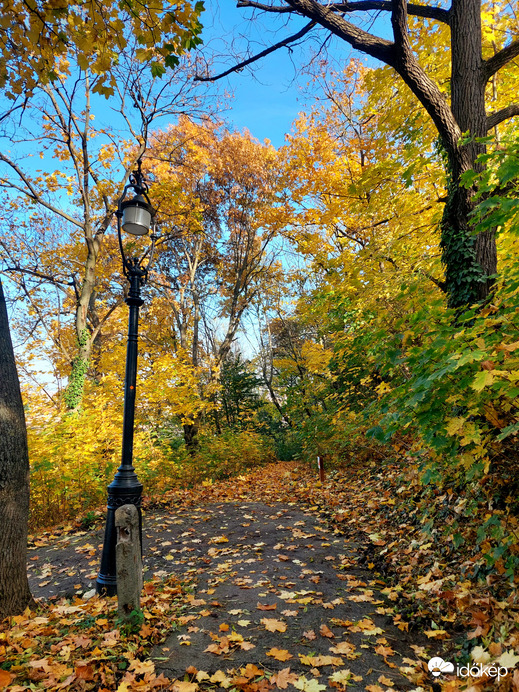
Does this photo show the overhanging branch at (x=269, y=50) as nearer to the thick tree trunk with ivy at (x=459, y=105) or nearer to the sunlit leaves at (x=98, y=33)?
the thick tree trunk with ivy at (x=459, y=105)

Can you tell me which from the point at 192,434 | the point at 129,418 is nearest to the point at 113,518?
the point at 129,418

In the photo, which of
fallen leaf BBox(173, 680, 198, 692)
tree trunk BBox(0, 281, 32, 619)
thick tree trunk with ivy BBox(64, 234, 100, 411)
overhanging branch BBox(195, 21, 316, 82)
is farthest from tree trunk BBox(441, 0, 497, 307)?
thick tree trunk with ivy BBox(64, 234, 100, 411)

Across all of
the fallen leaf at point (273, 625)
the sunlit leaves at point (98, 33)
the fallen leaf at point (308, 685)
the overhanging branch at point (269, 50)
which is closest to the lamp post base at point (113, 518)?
the fallen leaf at point (273, 625)

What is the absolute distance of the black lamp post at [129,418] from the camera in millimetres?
3760

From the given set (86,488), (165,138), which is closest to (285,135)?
(165,138)

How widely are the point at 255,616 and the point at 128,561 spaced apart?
1235mm

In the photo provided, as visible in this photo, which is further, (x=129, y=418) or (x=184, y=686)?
(x=129, y=418)

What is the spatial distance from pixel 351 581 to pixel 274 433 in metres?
13.9

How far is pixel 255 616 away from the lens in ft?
10.4

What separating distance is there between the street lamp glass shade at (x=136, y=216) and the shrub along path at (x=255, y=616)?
405 centimetres

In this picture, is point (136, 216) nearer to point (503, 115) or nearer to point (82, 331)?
point (503, 115)

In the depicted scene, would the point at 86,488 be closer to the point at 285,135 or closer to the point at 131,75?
the point at 131,75

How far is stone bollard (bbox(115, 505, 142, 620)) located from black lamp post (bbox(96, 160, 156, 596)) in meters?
0.77

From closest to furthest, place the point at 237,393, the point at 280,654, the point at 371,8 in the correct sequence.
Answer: the point at 280,654
the point at 371,8
the point at 237,393
